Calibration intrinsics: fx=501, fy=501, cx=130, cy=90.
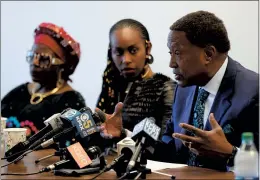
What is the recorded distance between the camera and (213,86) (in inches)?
75.4

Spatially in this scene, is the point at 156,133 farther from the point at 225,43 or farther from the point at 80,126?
the point at 225,43

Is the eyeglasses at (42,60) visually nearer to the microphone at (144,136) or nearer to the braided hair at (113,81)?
the braided hair at (113,81)

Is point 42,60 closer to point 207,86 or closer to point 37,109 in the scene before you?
point 37,109

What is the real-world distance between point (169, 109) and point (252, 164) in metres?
1.10

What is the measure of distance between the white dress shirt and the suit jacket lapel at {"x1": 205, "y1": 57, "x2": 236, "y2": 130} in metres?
0.02

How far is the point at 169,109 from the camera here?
95.2 inches

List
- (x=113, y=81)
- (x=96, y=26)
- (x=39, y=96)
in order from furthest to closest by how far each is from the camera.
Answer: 1. (x=96, y=26)
2. (x=39, y=96)
3. (x=113, y=81)

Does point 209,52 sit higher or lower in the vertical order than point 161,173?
higher

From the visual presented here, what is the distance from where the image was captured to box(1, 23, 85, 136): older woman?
300 centimetres

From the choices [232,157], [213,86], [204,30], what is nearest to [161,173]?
[232,157]

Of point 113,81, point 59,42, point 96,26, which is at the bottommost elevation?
point 113,81

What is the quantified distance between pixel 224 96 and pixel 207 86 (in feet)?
0.35

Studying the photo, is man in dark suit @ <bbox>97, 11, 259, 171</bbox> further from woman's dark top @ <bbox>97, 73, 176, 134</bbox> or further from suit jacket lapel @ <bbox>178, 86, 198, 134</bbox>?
woman's dark top @ <bbox>97, 73, 176, 134</bbox>

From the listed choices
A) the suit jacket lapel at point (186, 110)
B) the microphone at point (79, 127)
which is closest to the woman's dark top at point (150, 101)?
the suit jacket lapel at point (186, 110)
